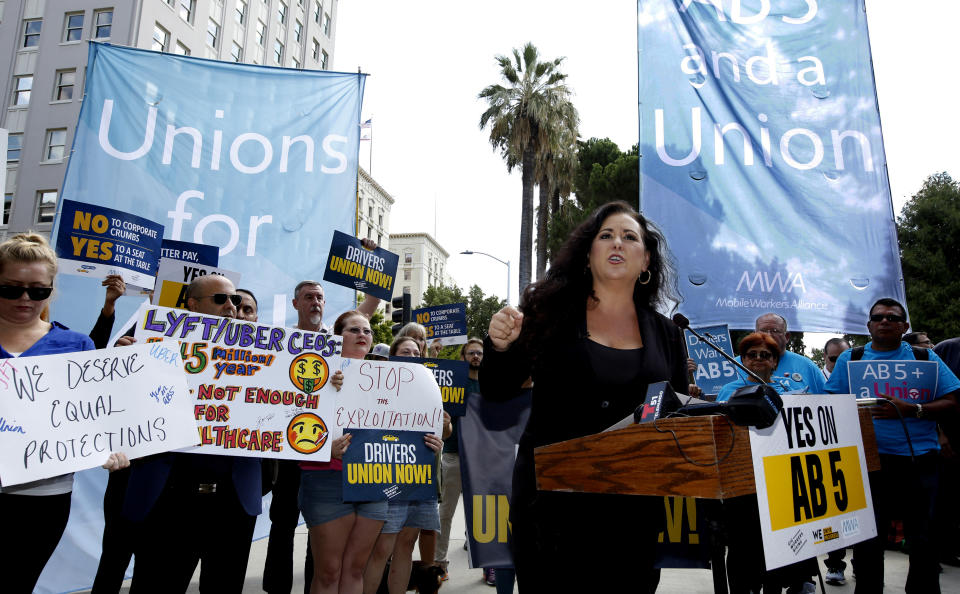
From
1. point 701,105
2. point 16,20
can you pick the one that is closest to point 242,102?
point 701,105

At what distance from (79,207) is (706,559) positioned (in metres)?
5.24

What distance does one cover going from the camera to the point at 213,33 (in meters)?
35.6

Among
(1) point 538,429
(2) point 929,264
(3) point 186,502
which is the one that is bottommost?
(3) point 186,502

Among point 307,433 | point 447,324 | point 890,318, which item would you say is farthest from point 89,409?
point 447,324

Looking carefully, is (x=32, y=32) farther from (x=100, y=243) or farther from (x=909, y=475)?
(x=909, y=475)

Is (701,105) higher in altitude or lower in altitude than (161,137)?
higher

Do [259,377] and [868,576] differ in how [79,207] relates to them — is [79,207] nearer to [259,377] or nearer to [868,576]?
[259,377]

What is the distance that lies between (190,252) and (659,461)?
4.99m

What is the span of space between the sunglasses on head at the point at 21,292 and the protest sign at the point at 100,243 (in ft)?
7.41

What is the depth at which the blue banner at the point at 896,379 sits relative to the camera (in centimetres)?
443

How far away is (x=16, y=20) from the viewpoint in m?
32.1

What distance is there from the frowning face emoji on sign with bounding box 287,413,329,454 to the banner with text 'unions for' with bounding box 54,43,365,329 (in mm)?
3498

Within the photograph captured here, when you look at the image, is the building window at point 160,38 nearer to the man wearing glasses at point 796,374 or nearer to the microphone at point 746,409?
the man wearing glasses at point 796,374

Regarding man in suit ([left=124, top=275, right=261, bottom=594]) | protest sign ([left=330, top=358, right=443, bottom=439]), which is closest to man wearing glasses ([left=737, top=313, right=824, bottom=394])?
protest sign ([left=330, top=358, right=443, bottom=439])
